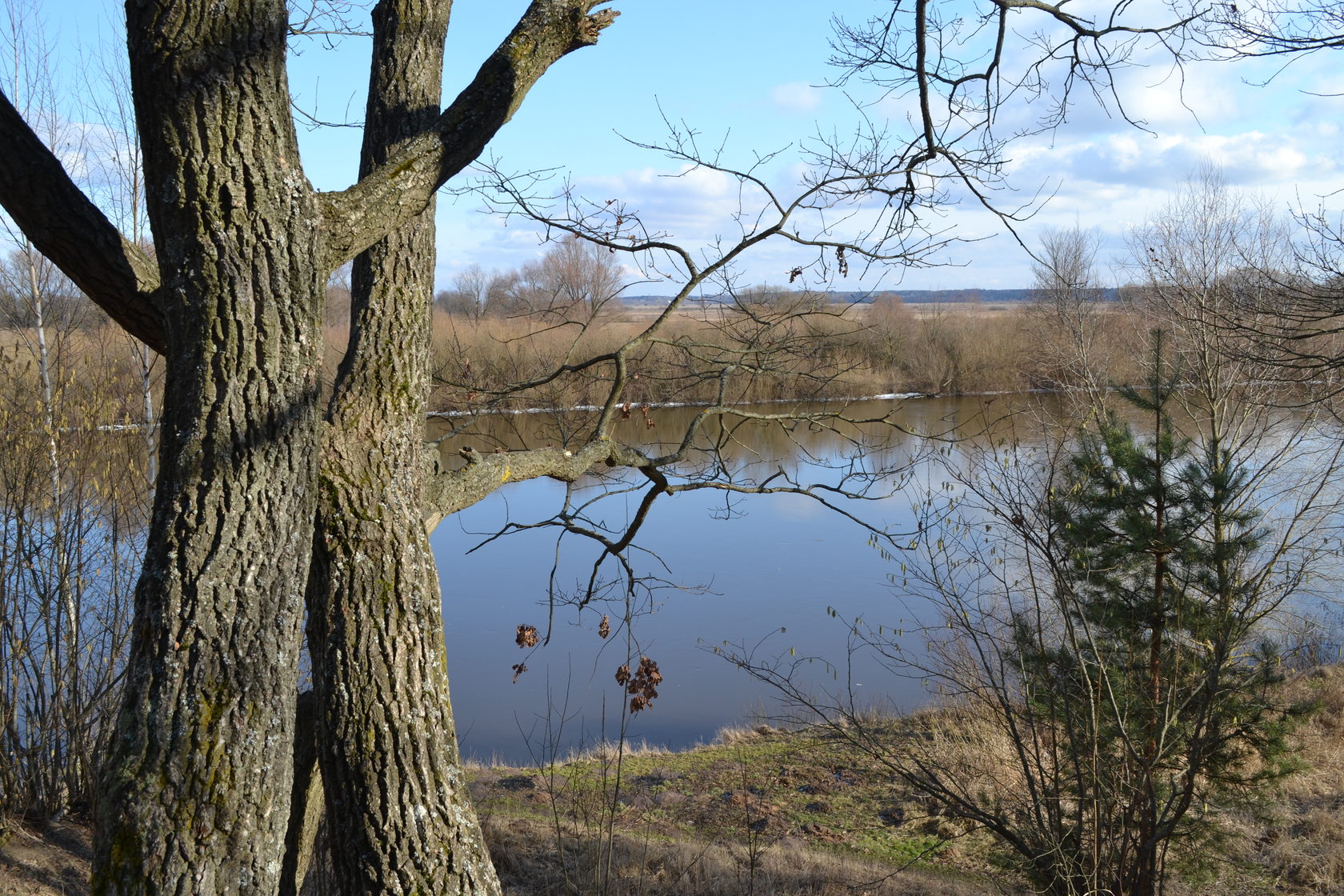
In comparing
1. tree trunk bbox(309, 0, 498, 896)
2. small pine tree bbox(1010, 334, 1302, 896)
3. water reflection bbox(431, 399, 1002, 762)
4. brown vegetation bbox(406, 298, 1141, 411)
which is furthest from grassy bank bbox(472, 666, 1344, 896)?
tree trunk bbox(309, 0, 498, 896)

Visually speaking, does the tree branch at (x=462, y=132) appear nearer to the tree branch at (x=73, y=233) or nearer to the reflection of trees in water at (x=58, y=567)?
the tree branch at (x=73, y=233)

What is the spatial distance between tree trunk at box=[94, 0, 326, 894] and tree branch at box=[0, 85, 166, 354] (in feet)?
0.90

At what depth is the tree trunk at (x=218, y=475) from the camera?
2125 mm

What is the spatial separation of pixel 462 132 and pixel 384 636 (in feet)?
4.83

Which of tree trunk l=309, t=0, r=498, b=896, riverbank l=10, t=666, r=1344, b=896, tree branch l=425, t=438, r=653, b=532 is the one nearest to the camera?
tree trunk l=309, t=0, r=498, b=896

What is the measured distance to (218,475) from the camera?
222cm

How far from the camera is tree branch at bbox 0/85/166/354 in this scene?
2369 mm

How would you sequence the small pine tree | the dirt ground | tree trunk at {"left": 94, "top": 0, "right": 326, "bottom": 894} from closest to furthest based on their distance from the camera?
tree trunk at {"left": 94, "top": 0, "right": 326, "bottom": 894}
the small pine tree
the dirt ground

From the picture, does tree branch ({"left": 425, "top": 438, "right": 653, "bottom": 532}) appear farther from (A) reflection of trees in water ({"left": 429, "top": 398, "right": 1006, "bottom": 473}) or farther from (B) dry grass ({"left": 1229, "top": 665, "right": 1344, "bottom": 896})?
(B) dry grass ({"left": 1229, "top": 665, "right": 1344, "bottom": 896})

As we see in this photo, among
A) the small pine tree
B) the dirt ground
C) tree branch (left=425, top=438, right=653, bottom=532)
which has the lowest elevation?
the dirt ground

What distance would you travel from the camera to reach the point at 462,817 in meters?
2.79

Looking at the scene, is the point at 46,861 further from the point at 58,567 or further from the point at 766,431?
the point at 766,431

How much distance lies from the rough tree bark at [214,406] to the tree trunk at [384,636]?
44 centimetres

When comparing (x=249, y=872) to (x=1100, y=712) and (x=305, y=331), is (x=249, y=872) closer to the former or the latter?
(x=305, y=331)
